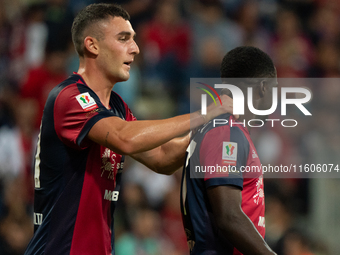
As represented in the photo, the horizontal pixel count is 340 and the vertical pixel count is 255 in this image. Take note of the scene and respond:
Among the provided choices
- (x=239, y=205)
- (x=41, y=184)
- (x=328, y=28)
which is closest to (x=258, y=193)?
(x=239, y=205)

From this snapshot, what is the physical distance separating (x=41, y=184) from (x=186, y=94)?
4.82 metres

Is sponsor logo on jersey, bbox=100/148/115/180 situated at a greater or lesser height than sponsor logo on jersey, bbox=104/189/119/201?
greater

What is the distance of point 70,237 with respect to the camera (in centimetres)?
328

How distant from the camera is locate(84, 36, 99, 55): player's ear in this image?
361cm

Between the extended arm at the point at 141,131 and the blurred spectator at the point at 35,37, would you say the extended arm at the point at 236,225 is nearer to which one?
the extended arm at the point at 141,131

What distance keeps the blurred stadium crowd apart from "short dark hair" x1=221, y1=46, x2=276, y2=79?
3.47 meters

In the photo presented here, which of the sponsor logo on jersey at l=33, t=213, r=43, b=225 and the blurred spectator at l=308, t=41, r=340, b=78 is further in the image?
the blurred spectator at l=308, t=41, r=340, b=78

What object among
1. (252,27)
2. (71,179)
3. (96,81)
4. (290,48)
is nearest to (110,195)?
(71,179)

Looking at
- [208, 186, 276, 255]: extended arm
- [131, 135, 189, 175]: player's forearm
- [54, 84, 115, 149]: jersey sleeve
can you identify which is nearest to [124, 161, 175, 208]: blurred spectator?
[131, 135, 189, 175]: player's forearm

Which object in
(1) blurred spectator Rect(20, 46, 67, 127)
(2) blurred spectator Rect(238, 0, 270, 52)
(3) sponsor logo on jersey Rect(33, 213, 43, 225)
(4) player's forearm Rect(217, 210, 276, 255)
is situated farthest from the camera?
(2) blurred spectator Rect(238, 0, 270, 52)

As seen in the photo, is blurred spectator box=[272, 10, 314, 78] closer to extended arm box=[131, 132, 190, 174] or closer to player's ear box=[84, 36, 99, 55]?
extended arm box=[131, 132, 190, 174]

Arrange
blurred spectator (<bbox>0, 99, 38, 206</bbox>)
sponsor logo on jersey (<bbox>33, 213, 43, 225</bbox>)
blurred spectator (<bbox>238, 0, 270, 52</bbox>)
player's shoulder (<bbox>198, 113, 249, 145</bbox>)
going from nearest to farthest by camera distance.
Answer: player's shoulder (<bbox>198, 113, 249, 145</bbox>)
sponsor logo on jersey (<bbox>33, 213, 43, 225</bbox>)
blurred spectator (<bbox>0, 99, 38, 206</bbox>)
blurred spectator (<bbox>238, 0, 270, 52</bbox>)

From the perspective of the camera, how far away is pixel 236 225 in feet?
8.83

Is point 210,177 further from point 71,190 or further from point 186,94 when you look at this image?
point 186,94
